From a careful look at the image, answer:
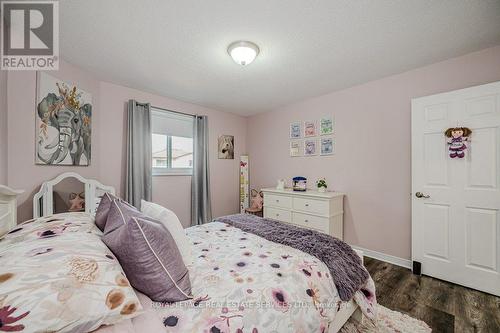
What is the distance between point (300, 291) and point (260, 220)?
43.0 inches

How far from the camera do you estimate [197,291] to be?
40.0 inches

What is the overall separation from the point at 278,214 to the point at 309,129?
1.54 meters

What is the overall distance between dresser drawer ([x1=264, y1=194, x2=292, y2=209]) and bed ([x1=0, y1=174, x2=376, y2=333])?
67.1 inches

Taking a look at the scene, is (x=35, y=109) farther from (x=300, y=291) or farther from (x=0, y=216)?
(x=300, y=291)

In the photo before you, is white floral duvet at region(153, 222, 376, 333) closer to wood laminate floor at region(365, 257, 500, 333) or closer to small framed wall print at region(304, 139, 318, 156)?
wood laminate floor at region(365, 257, 500, 333)

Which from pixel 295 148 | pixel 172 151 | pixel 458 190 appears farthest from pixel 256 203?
pixel 458 190

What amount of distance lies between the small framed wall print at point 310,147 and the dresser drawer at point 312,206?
2.82 ft

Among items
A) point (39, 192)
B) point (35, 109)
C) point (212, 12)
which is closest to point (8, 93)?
point (35, 109)

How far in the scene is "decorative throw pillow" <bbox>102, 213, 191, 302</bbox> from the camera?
89cm

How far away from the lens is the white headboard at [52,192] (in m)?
2.02

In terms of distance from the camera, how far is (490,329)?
5.07 ft

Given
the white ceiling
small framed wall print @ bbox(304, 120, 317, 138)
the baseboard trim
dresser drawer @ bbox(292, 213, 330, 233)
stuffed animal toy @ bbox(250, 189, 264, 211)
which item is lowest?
the baseboard trim

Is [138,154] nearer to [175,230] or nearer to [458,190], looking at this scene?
[175,230]

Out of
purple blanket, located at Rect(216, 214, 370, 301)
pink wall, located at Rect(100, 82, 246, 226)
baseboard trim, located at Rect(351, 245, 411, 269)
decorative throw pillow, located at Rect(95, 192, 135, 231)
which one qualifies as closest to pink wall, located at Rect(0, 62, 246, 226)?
pink wall, located at Rect(100, 82, 246, 226)
